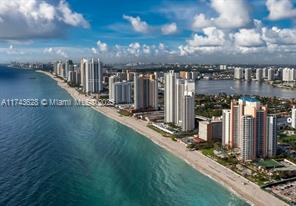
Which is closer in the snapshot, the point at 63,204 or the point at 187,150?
the point at 63,204

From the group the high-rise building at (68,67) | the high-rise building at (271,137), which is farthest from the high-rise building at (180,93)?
the high-rise building at (68,67)

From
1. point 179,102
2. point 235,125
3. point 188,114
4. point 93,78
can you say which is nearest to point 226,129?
point 235,125

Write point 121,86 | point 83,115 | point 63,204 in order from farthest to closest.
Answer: point 121,86 → point 83,115 → point 63,204

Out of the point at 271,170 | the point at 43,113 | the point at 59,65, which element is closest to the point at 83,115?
the point at 43,113

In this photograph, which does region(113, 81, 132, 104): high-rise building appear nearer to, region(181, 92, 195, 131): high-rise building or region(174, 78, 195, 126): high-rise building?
region(174, 78, 195, 126): high-rise building

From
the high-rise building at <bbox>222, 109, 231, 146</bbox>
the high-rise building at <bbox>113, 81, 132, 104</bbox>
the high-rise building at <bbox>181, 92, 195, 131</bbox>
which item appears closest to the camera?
the high-rise building at <bbox>222, 109, 231, 146</bbox>

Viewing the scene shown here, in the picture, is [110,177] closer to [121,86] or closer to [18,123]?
[18,123]

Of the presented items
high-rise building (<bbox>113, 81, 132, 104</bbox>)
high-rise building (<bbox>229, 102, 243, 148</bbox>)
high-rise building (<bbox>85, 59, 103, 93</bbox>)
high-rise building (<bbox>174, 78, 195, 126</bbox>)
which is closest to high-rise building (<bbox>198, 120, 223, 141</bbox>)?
high-rise building (<bbox>229, 102, 243, 148</bbox>)
